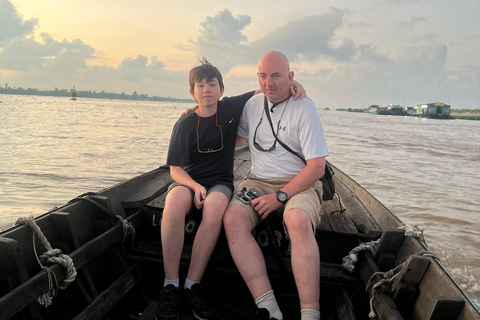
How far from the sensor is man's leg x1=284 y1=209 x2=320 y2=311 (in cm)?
200

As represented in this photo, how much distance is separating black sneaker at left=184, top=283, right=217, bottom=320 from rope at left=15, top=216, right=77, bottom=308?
76 centimetres

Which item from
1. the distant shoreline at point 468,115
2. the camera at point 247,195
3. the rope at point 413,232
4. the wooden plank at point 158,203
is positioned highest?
the distant shoreline at point 468,115

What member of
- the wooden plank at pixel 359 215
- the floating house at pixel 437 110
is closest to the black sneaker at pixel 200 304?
the wooden plank at pixel 359 215

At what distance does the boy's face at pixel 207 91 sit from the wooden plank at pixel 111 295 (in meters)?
1.49

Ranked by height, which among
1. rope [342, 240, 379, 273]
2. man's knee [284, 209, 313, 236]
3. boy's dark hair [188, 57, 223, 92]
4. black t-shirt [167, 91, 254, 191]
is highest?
boy's dark hair [188, 57, 223, 92]

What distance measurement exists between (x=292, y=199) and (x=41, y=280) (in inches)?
66.7

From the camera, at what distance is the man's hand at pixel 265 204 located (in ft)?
7.84

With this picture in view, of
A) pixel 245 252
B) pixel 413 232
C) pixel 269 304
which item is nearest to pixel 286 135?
pixel 245 252

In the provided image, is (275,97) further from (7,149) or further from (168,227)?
(7,149)

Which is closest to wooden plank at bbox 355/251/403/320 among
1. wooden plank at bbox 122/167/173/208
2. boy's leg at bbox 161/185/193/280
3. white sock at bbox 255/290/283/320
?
white sock at bbox 255/290/283/320

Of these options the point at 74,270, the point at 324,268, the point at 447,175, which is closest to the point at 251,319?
the point at 324,268

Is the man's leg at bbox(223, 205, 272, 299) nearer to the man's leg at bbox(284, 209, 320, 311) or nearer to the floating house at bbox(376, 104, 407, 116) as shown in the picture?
the man's leg at bbox(284, 209, 320, 311)

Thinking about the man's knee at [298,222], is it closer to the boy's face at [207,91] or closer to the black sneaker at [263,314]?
the black sneaker at [263,314]

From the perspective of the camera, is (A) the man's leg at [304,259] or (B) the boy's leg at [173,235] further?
(B) the boy's leg at [173,235]
